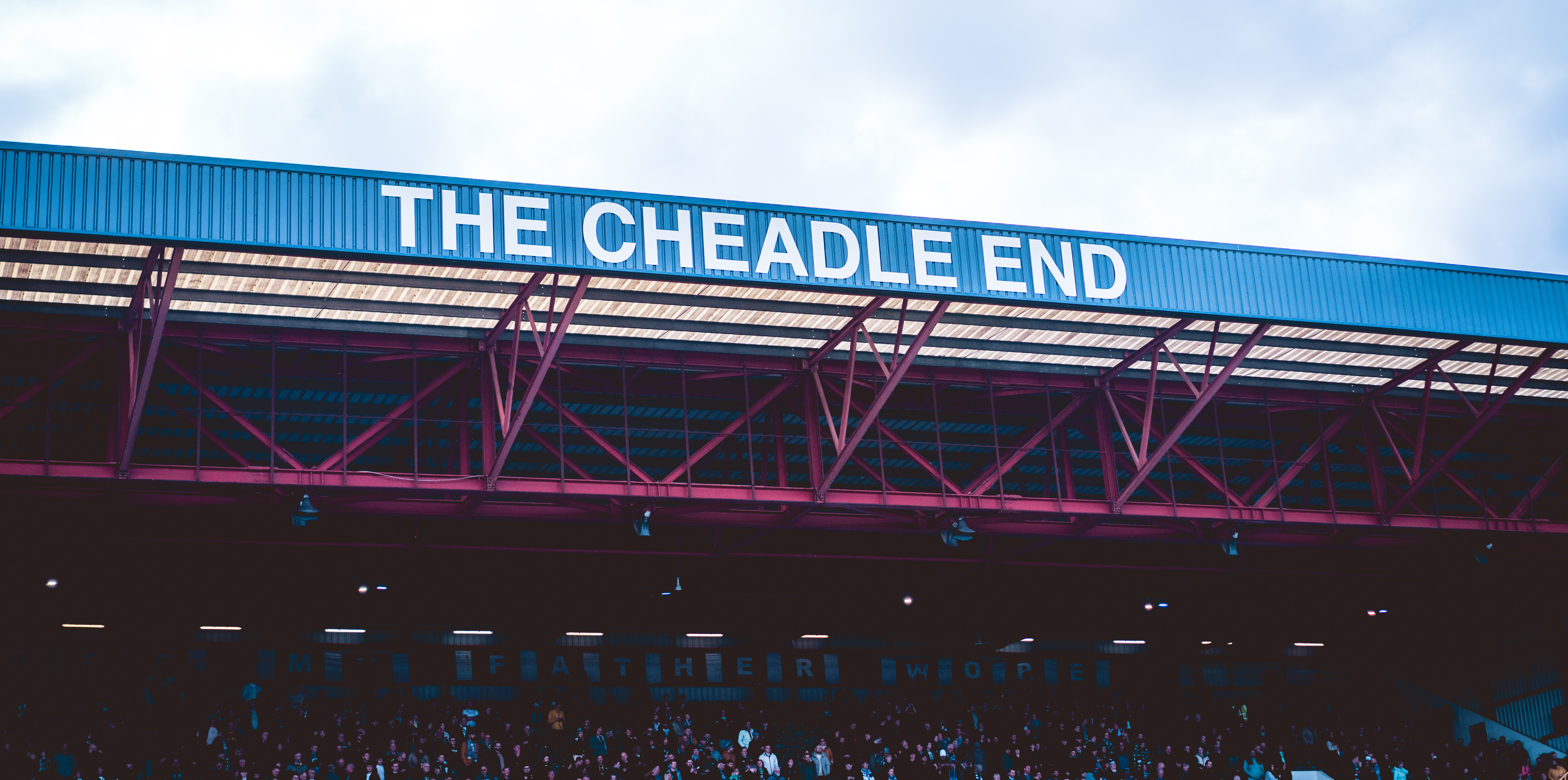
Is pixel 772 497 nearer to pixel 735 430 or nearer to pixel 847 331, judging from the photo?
pixel 735 430

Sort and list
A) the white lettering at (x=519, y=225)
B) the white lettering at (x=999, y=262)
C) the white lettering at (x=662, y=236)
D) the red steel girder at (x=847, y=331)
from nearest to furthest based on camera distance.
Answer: the white lettering at (x=519, y=225), the white lettering at (x=662, y=236), the white lettering at (x=999, y=262), the red steel girder at (x=847, y=331)

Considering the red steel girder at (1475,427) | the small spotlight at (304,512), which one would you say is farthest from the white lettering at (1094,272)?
the small spotlight at (304,512)

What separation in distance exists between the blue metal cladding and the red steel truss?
106 centimetres

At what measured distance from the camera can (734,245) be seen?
1122 inches

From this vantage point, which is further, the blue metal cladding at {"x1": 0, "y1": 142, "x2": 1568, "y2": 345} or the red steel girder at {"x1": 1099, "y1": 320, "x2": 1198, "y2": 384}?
the red steel girder at {"x1": 1099, "y1": 320, "x2": 1198, "y2": 384}

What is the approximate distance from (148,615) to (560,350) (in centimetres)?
1750

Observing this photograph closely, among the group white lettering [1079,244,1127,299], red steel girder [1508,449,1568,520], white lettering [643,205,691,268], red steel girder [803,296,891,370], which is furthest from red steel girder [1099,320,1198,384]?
white lettering [643,205,691,268]

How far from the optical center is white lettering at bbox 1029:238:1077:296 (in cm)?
3006

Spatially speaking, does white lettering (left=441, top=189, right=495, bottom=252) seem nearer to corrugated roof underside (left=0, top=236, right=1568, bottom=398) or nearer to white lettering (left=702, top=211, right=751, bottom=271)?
corrugated roof underside (left=0, top=236, right=1568, bottom=398)

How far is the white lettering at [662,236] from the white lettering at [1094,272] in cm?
809

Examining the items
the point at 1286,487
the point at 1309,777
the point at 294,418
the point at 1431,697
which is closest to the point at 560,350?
the point at 294,418

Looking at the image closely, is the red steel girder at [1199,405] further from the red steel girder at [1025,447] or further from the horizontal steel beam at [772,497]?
the red steel girder at [1025,447]

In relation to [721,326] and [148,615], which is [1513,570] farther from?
[148,615]

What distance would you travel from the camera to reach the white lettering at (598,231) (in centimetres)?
2745
